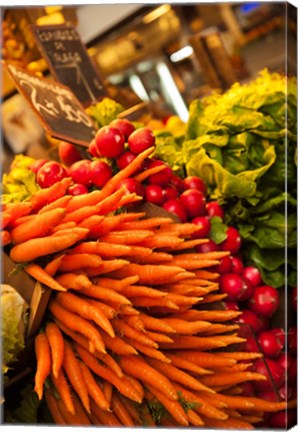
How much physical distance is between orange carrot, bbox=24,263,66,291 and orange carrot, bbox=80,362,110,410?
9.0 inches

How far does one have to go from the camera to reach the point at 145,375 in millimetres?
1482

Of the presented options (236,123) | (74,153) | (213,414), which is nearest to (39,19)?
(74,153)

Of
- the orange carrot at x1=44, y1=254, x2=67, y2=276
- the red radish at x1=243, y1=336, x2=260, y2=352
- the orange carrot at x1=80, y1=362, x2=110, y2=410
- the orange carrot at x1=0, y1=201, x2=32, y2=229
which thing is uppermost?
the orange carrot at x1=0, y1=201, x2=32, y2=229

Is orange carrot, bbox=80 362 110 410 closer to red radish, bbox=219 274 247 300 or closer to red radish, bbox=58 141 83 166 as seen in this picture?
red radish, bbox=219 274 247 300

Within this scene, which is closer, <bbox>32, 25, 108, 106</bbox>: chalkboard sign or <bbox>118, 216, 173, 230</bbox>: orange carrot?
Result: <bbox>118, 216, 173, 230</bbox>: orange carrot

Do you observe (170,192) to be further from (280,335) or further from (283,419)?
(283,419)

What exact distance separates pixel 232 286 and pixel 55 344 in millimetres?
584

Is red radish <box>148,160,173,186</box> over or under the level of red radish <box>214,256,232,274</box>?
over

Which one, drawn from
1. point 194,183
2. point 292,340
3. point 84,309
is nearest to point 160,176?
point 194,183

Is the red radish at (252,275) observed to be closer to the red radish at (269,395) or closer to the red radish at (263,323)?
the red radish at (263,323)

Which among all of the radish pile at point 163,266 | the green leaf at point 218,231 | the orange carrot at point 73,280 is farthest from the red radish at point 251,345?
the orange carrot at point 73,280

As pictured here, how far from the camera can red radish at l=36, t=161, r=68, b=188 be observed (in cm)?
174

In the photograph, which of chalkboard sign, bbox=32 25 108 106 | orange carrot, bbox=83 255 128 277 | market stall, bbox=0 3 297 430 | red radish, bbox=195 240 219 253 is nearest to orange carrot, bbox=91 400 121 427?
market stall, bbox=0 3 297 430

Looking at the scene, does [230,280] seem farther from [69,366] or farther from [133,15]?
[133,15]
